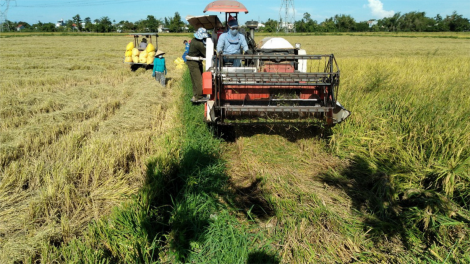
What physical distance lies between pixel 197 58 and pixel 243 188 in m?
4.33

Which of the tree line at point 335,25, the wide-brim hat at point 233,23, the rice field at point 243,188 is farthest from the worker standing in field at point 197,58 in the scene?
the tree line at point 335,25

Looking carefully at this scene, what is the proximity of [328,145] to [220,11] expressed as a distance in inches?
143

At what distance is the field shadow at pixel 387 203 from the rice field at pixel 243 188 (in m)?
0.01

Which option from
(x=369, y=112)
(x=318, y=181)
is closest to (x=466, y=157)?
(x=318, y=181)

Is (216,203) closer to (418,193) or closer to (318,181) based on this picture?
(318,181)

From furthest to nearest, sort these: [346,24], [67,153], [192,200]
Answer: [346,24] → [67,153] → [192,200]

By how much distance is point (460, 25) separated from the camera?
72.0 m

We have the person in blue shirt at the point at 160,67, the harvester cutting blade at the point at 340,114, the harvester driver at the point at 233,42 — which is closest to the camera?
the harvester cutting blade at the point at 340,114

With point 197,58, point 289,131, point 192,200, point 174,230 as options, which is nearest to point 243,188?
point 192,200

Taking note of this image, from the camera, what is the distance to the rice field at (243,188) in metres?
2.43

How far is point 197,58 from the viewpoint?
700cm

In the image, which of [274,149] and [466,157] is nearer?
[466,157]

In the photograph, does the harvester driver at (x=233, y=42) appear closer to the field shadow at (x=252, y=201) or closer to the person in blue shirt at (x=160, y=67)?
the field shadow at (x=252, y=201)

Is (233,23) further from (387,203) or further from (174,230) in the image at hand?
(174,230)
